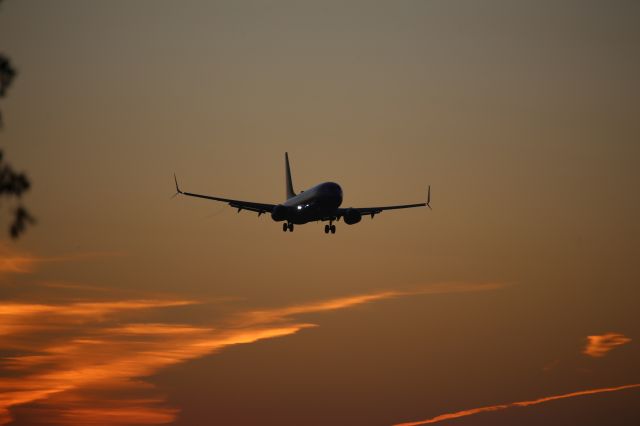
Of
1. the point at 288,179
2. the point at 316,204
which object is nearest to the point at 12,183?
the point at 316,204

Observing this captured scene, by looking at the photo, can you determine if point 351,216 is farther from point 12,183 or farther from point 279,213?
point 12,183

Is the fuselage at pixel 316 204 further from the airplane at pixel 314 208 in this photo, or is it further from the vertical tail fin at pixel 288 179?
the vertical tail fin at pixel 288 179

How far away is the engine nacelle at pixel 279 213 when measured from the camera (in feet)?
374

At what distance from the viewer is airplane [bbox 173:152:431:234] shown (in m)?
108

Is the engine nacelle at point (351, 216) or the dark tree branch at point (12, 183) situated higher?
the dark tree branch at point (12, 183)

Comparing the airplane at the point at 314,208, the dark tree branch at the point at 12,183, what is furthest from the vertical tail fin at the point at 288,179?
the dark tree branch at the point at 12,183

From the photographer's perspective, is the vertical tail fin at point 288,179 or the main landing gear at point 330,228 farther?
the vertical tail fin at point 288,179

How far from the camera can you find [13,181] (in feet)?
65.6

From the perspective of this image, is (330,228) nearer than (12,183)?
No

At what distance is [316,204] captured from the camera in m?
109

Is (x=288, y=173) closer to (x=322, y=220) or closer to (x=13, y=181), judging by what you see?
(x=322, y=220)

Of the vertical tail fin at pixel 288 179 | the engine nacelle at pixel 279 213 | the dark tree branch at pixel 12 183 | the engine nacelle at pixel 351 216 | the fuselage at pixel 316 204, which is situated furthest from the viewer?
the vertical tail fin at pixel 288 179

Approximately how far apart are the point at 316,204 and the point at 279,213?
709 centimetres

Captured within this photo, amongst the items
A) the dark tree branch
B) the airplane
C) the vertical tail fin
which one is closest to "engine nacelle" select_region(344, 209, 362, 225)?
the airplane
